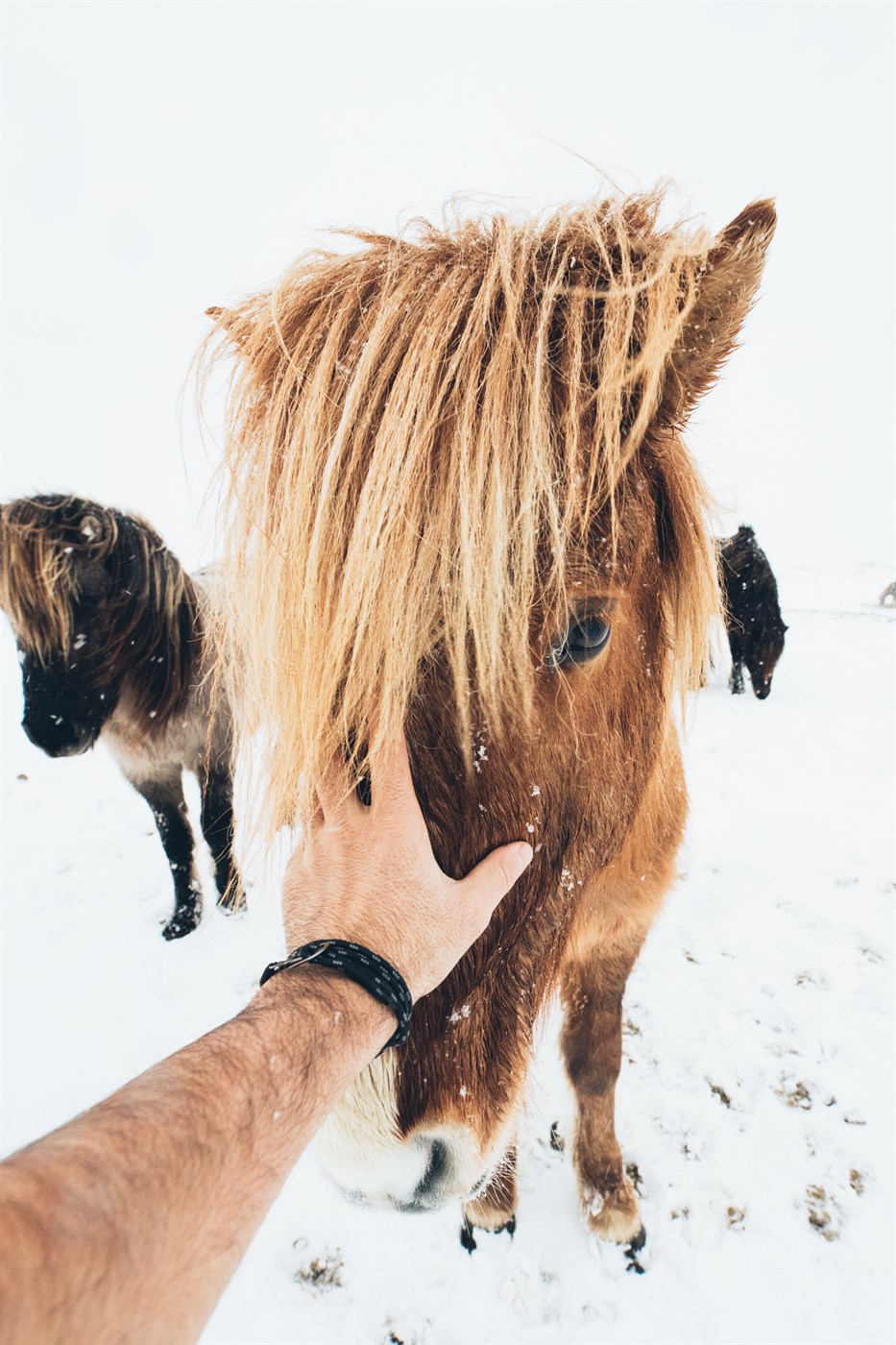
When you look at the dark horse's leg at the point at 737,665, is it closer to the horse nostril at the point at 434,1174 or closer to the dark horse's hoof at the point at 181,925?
the dark horse's hoof at the point at 181,925

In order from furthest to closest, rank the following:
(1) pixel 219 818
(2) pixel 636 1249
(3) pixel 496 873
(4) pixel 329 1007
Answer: (1) pixel 219 818
(2) pixel 636 1249
(3) pixel 496 873
(4) pixel 329 1007

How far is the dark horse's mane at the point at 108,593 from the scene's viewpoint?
2.79 meters

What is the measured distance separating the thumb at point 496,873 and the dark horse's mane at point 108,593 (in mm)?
2751

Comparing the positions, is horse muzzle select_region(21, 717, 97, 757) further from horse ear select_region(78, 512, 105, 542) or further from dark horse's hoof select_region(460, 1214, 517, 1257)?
dark horse's hoof select_region(460, 1214, 517, 1257)

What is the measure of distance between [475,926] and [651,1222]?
1925 mm

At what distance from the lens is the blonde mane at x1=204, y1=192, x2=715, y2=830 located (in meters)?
0.94

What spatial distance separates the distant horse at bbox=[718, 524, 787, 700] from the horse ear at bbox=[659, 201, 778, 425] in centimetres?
756

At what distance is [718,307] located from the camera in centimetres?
97

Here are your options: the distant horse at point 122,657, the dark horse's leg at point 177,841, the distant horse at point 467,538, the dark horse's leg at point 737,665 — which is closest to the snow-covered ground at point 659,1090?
the dark horse's leg at point 177,841

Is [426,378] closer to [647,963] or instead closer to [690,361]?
[690,361]

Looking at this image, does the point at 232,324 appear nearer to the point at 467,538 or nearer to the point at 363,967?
the point at 467,538

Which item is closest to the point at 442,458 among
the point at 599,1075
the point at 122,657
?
the point at 599,1075

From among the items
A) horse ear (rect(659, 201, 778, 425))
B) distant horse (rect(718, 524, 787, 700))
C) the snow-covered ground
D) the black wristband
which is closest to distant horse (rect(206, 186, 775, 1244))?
horse ear (rect(659, 201, 778, 425))

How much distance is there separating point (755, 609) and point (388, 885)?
328 inches
